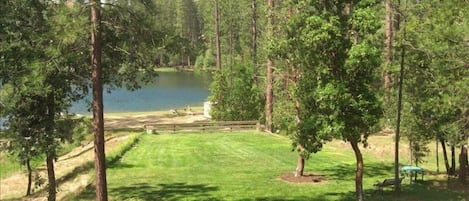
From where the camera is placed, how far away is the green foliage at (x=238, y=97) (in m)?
40.7

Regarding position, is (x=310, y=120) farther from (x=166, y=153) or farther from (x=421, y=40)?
(x=166, y=153)

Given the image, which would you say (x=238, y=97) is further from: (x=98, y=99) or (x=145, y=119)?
(x=98, y=99)

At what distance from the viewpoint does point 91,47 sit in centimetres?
1423

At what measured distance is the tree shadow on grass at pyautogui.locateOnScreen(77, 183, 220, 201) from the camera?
18.4 meters

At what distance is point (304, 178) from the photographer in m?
21.2

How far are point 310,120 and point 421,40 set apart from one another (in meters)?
5.45

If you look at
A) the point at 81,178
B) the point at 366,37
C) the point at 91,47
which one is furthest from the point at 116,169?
the point at 366,37

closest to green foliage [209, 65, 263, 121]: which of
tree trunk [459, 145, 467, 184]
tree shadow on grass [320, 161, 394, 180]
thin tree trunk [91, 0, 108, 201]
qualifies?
tree shadow on grass [320, 161, 394, 180]

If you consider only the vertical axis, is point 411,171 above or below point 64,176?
above

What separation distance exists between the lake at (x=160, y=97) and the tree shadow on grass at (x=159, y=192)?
32245 mm

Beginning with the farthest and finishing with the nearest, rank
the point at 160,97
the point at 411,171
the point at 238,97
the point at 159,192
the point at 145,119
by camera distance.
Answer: the point at 160,97 → the point at 145,119 → the point at 238,97 → the point at 411,171 → the point at 159,192

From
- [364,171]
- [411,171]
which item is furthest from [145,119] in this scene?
[411,171]

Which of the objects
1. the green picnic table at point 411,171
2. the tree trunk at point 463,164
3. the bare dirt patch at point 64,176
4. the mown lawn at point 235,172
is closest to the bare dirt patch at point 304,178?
the mown lawn at point 235,172

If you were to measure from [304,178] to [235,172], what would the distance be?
3.47 m
